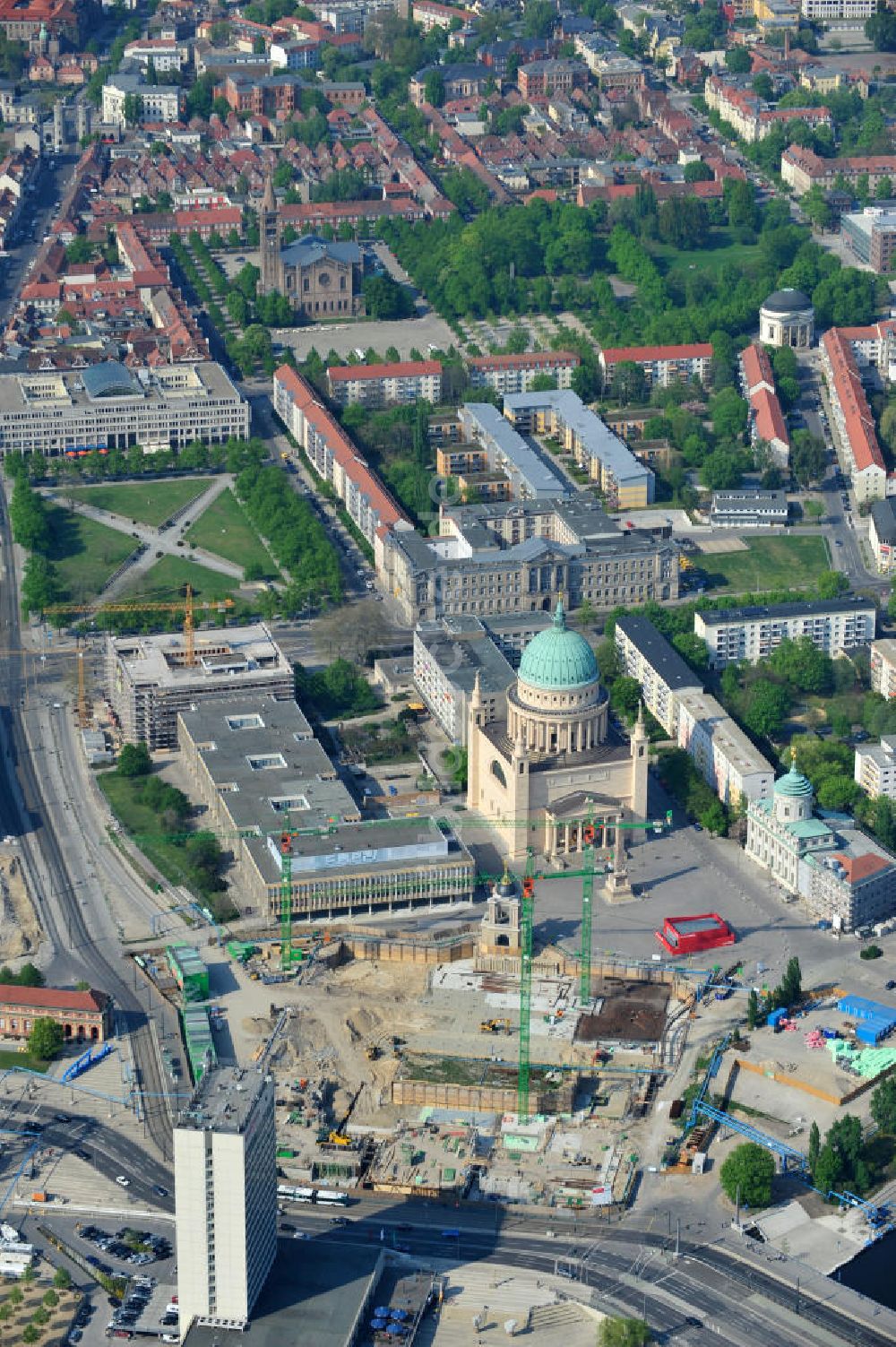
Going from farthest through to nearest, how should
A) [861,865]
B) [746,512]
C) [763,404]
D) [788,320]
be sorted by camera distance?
1. [788,320]
2. [763,404]
3. [746,512]
4. [861,865]

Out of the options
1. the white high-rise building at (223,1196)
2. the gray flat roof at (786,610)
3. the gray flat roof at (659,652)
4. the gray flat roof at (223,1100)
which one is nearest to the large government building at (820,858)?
→ the gray flat roof at (659,652)

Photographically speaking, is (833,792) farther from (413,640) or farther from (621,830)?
(413,640)

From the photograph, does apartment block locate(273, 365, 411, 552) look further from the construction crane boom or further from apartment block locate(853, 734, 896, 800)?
apartment block locate(853, 734, 896, 800)

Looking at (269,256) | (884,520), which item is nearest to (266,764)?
(884,520)

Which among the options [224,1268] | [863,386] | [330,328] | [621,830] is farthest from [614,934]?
[330,328]

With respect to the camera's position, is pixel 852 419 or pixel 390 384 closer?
pixel 852 419

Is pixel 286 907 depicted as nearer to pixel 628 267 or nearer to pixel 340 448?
pixel 340 448

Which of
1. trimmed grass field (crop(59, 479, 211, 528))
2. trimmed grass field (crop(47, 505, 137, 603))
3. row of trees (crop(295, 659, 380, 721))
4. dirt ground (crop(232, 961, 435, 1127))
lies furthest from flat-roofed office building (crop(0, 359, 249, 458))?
dirt ground (crop(232, 961, 435, 1127))
